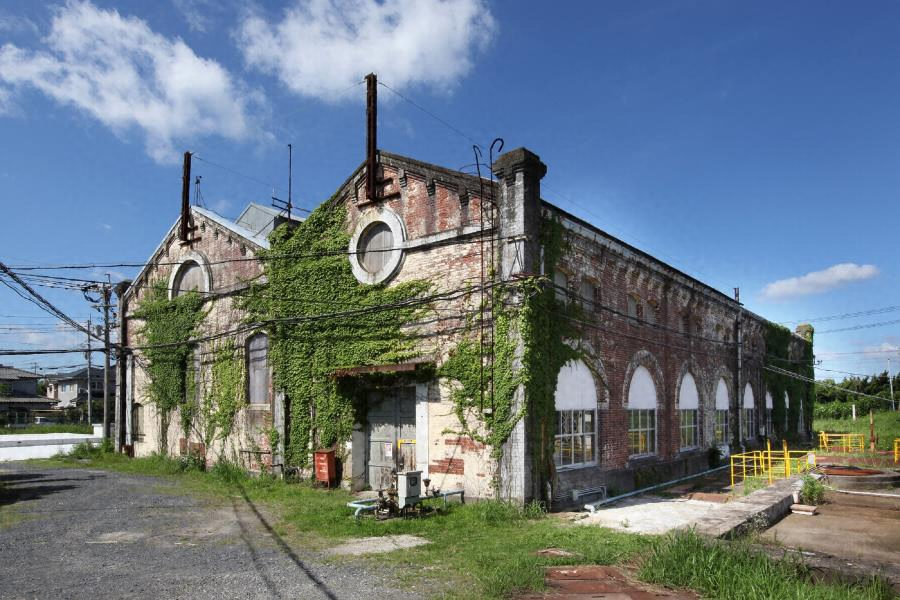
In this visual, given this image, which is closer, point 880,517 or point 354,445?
point 880,517

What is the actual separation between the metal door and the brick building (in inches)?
1.4

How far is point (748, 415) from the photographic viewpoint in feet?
88.2

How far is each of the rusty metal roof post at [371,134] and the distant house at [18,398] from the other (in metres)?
54.0

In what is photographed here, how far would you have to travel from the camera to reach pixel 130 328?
25500mm

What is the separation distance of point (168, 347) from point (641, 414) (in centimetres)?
1613

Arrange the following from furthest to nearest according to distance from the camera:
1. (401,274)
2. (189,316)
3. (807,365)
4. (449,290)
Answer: (807,365), (189,316), (401,274), (449,290)

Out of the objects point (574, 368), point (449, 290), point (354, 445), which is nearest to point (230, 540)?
point (354, 445)

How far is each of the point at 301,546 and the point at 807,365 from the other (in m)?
34.3

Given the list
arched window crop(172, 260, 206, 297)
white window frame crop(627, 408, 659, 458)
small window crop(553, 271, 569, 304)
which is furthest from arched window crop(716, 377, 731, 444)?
arched window crop(172, 260, 206, 297)

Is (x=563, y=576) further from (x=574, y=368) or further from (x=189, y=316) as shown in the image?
(x=189, y=316)

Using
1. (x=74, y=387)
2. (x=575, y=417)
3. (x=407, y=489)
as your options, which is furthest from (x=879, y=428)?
(x=74, y=387)

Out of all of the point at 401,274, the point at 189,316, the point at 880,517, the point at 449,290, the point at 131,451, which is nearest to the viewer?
the point at 880,517

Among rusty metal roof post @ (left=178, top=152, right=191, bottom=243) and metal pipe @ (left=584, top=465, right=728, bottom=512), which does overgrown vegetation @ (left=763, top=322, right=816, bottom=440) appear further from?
rusty metal roof post @ (left=178, top=152, right=191, bottom=243)

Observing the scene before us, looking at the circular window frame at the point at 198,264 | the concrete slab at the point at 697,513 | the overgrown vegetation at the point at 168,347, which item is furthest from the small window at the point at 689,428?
the overgrown vegetation at the point at 168,347
